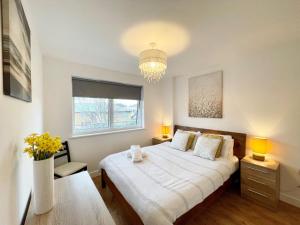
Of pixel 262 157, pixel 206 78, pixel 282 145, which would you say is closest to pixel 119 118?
pixel 206 78

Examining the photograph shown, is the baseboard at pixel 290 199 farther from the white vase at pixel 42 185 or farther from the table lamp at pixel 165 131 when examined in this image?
the white vase at pixel 42 185

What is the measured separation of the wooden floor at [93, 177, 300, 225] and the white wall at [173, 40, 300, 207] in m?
0.33

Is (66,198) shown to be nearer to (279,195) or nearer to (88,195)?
(88,195)

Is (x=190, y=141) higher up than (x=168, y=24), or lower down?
lower down

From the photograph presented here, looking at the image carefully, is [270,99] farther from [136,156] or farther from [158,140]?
[158,140]

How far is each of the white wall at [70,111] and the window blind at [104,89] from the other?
13cm

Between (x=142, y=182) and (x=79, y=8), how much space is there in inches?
77.5

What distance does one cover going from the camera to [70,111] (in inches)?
106

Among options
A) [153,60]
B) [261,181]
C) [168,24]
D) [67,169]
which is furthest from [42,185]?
[261,181]

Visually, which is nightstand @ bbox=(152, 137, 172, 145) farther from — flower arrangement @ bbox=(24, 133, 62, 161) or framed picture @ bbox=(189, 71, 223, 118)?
flower arrangement @ bbox=(24, 133, 62, 161)

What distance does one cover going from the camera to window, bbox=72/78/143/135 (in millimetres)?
2908

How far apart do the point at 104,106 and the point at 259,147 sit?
10.2ft

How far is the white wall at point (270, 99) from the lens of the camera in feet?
6.57

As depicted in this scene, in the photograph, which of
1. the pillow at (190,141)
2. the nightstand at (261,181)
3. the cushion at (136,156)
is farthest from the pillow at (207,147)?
the cushion at (136,156)
